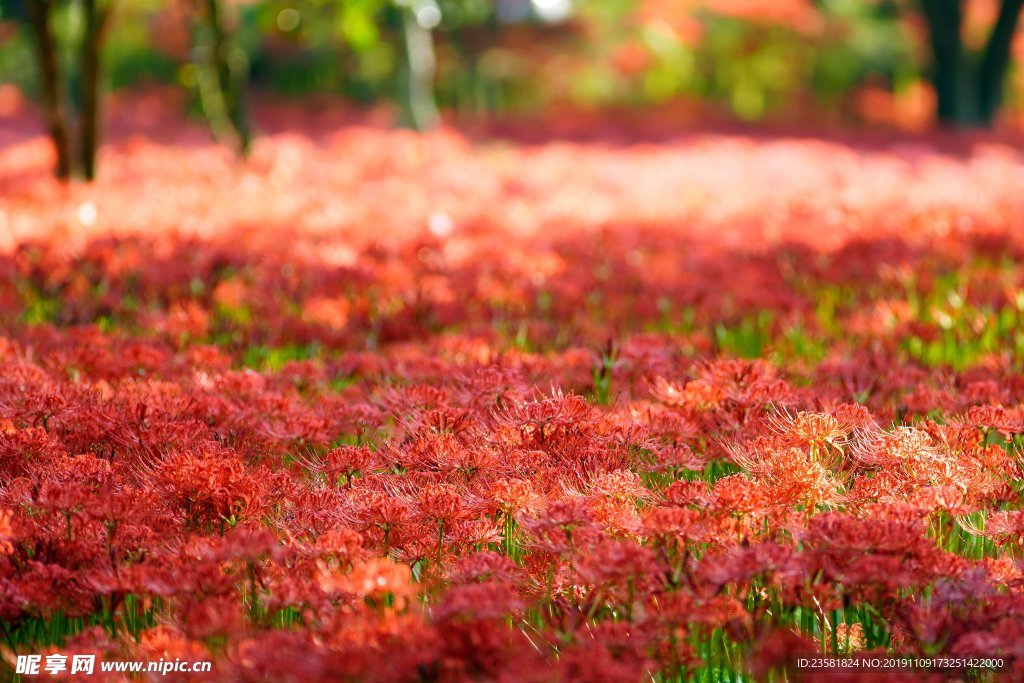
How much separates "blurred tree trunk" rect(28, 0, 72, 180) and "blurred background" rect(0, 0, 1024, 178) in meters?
6.43

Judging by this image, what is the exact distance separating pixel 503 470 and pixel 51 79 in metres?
7.90

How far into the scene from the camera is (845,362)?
13.9 ft

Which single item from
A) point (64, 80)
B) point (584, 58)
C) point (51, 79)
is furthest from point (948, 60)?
point (51, 79)

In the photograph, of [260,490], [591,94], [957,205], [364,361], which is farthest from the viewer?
[591,94]

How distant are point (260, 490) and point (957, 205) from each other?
26.7 ft

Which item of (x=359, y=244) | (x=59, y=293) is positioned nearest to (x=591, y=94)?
(x=359, y=244)

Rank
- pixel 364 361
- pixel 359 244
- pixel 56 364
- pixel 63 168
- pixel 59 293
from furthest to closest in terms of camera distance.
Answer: pixel 63 168 → pixel 359 244 → pixel 59 293 → pixel 364 361 → pixel 56 364

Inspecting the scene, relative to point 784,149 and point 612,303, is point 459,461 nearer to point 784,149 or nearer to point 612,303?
point 612,303

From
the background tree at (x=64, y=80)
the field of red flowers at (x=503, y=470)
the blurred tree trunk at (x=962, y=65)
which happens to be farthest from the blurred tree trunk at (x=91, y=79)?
the blurred tree trunk at (x=962, y=65)

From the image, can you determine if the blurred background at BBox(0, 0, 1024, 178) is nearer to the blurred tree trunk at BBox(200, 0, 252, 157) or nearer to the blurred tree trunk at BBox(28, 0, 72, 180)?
the blurred tree trunk at BBox(200, 0, 252, 157)

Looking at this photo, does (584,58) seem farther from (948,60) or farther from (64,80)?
(64,80)

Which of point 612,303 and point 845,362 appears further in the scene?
point 612,303

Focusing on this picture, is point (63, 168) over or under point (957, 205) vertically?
over

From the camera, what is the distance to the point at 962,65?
850 inches
